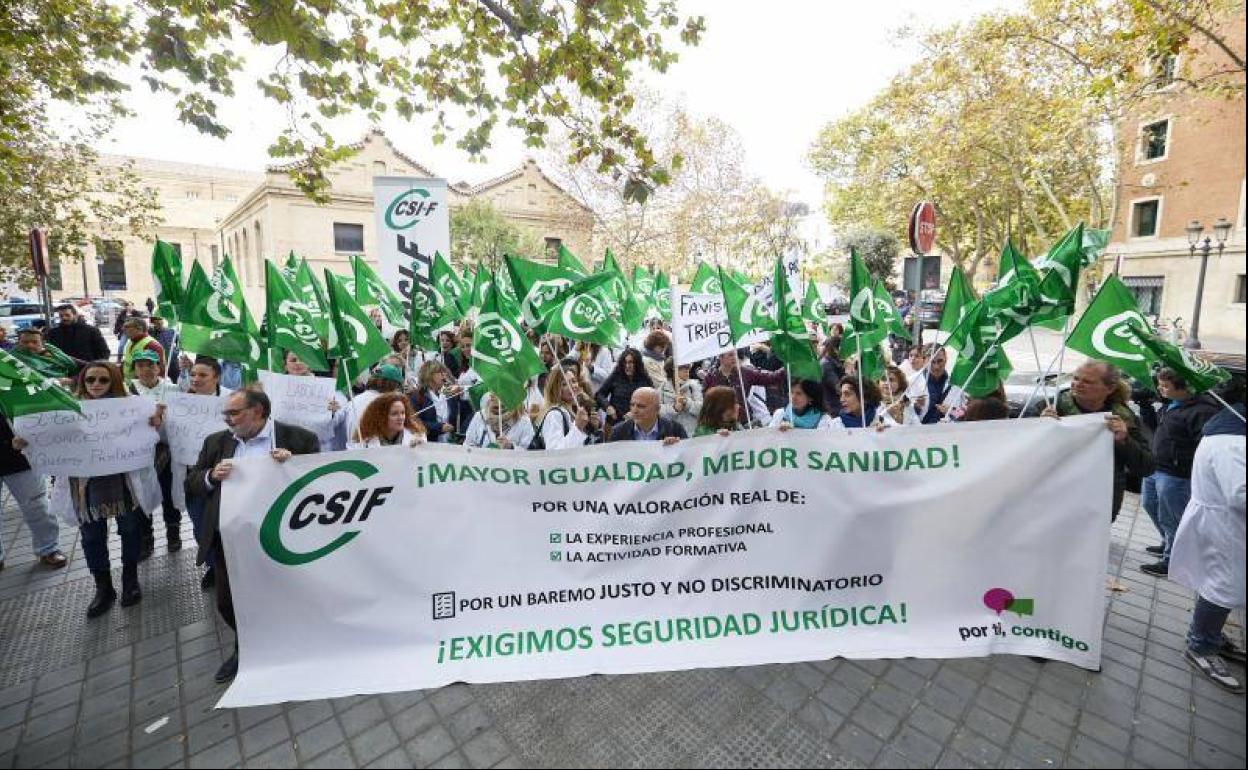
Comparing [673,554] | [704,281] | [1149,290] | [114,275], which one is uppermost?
[114,275]

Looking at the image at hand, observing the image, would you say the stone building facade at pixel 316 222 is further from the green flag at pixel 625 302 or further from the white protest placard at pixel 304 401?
the white protest placard at pixel 304 401

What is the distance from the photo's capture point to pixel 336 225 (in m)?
34.9

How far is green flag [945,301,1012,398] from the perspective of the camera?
4.73 meters

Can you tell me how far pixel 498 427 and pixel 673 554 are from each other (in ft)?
8.52

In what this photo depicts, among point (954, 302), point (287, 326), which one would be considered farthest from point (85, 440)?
point (954, 302)

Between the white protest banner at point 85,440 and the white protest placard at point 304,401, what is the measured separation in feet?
3.17

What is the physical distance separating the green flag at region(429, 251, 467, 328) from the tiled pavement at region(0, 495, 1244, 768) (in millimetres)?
4666

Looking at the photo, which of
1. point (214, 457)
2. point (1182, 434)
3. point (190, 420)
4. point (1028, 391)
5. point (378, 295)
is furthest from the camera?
point (378, 295)

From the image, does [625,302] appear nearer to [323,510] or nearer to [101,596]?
[323,510]

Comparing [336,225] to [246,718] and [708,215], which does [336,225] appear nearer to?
[708,215]

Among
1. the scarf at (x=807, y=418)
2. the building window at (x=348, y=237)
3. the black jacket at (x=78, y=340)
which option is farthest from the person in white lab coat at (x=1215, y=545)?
the building window at (x=348, y=237)

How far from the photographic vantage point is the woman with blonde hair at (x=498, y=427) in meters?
5.42

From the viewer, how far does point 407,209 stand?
349 inches

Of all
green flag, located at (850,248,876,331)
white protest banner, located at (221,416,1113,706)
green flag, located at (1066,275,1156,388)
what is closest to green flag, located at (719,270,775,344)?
green flag, located at (850,248,876,331)
